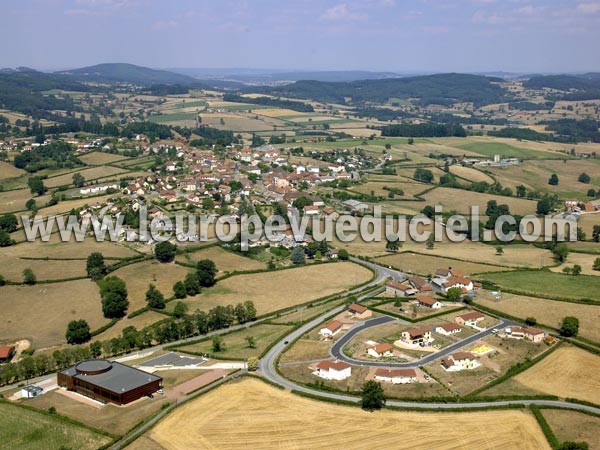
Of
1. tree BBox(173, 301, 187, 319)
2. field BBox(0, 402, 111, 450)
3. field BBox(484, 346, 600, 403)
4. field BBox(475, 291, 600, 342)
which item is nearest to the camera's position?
field BBox(0, 402, 111, 450)

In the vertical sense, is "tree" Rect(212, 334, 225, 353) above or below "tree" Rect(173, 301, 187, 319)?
below

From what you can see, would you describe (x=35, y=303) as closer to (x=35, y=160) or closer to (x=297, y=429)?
(x=297, y=429)

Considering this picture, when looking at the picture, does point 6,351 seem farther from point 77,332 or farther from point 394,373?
point 394,373

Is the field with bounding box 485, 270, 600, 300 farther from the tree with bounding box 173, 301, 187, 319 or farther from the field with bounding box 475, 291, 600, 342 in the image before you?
the tree with bounding box 173, 301, 187, 319

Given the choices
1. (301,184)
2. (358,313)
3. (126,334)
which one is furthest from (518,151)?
(126,334)

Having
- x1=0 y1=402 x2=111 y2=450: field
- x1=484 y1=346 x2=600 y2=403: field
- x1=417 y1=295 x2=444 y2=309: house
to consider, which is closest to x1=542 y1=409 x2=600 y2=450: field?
x1=484 y1=346 x2=600 y2=403: field

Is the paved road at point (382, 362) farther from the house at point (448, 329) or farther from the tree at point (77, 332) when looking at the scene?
the tree at point (77, 332)

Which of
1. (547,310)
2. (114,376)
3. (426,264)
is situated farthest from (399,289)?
(114,376)
